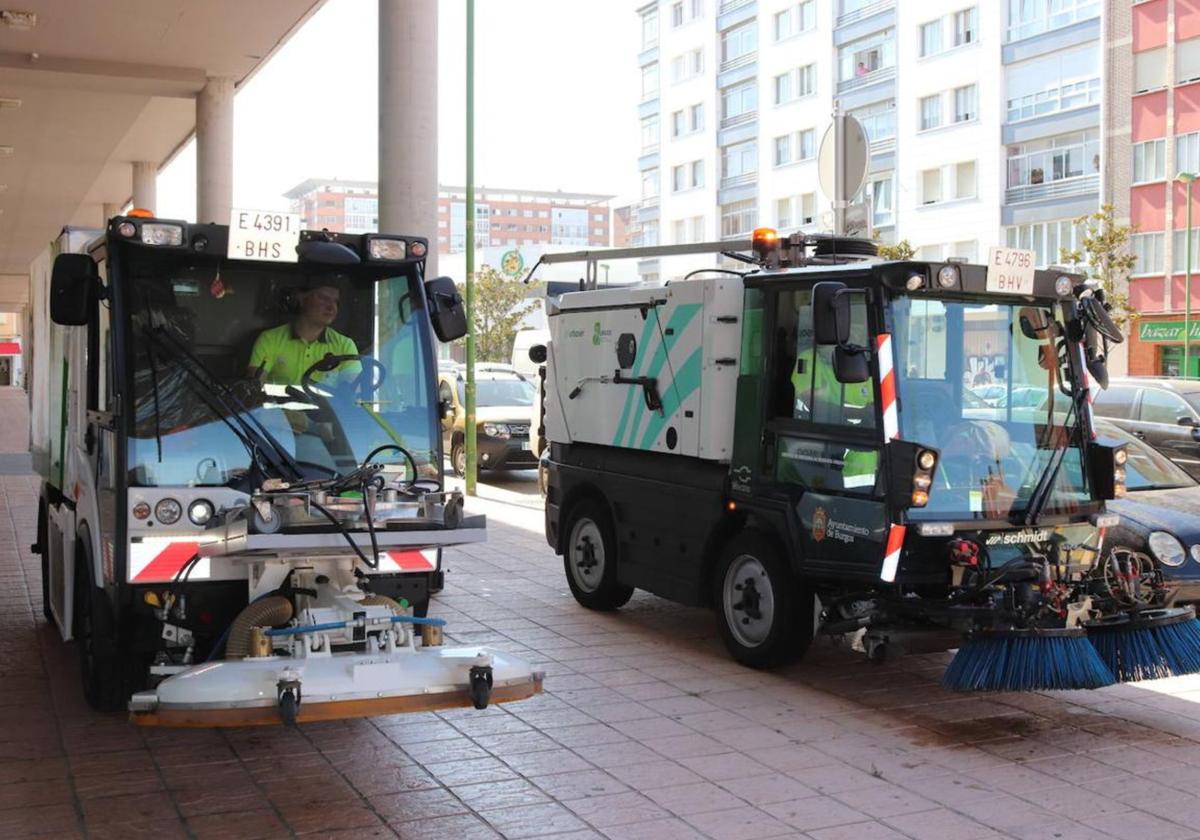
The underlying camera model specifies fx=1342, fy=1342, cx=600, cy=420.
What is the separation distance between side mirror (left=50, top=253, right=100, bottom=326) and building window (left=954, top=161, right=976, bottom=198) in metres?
45.1

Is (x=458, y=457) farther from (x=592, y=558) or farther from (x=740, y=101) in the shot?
(x=740, y=101)

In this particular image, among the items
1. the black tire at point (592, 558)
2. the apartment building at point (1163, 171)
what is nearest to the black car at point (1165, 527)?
the black tire at point (592, 558)

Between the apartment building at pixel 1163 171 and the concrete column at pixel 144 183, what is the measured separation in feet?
92.7

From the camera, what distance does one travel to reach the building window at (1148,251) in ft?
134

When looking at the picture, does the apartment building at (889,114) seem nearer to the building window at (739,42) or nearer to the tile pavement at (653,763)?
the building window at (739,42)

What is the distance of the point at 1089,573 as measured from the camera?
7406 mm

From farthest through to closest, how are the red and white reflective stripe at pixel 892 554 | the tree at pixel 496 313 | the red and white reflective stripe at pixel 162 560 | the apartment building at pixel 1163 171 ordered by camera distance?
the tree at pixel 496 313
the apartment building at pixel 1163 171
the red and white reflective stripe at pixel 892 554
the red and white reflective stripe at pixel 162 560

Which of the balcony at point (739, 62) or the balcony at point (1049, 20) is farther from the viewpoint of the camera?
the balcony at point (739, 62)

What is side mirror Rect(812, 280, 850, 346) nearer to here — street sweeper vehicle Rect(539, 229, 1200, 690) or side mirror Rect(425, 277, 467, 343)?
street sweeper vehicle Rect(539, 229, 1200, 690)

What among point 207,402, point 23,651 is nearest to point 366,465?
point 207,402

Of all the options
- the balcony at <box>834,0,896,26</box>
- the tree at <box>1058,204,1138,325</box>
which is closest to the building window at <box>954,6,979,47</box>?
the balcony at <box>834,0,896,26</box>

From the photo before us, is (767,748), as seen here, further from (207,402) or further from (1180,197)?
(1180,197)

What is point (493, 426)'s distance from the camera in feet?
67.4

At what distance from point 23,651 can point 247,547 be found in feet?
12.3
